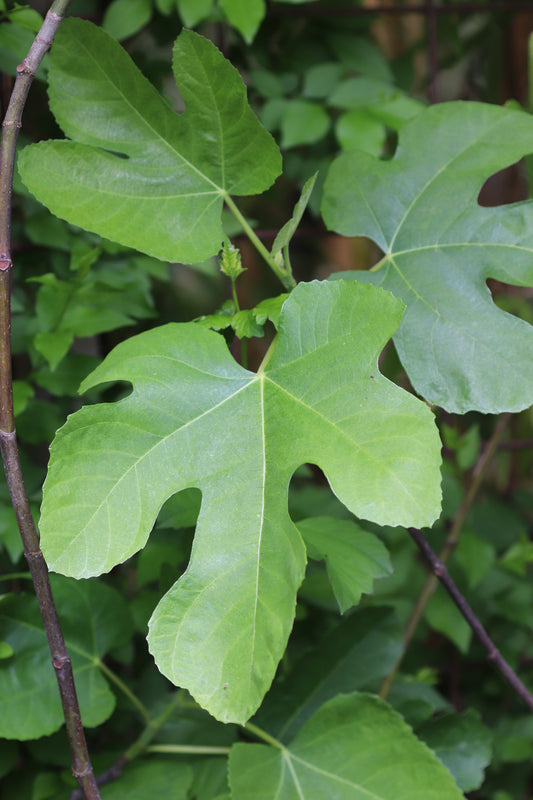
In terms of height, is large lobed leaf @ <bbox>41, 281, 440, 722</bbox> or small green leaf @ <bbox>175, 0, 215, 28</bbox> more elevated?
small green leaf @ <bbox>175, 0, 215, 28</bbox>

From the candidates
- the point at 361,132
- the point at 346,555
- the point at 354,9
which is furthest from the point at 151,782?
the point at 354,9

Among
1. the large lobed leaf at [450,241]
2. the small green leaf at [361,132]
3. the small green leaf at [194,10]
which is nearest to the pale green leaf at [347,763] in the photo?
the large lobed leaf at [450,241]

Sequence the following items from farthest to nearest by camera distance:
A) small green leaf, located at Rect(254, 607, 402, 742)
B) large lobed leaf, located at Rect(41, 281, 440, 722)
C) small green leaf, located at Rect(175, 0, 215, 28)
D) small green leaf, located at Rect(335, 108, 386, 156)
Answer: small green leaf, located at Rect(335, 108, 386, 156) → small green leaf, located at Rect(175, 0, 215, 28) → small green leaf, located at Rect(254, 607, 402, 742) → large lobed leaf, located at Rect(41, 281, 440, 722)

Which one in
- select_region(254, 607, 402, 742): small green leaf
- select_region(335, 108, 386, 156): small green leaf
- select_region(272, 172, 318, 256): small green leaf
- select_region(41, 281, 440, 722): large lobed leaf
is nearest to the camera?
select_region(41, 281, 440, 722): large lobed leaf

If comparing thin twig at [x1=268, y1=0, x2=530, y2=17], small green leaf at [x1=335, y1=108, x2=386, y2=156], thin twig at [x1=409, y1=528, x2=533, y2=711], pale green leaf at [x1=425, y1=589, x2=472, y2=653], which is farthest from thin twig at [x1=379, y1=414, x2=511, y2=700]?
thin twig at [x1=268, y1=0, x2=530, y2=17]

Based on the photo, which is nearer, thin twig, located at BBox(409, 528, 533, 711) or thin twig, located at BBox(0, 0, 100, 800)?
thin twig, located at BBox(0, 0, 100, 800)

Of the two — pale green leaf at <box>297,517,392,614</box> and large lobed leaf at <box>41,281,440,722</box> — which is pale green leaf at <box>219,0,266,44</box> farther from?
pale green leaf at <box>297,517,392,614</box>

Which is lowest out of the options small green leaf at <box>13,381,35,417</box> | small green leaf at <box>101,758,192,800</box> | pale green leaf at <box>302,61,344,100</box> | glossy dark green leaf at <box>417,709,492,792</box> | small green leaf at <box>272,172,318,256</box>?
glossy dark green leaf at <box>417,709,492,792</box>
